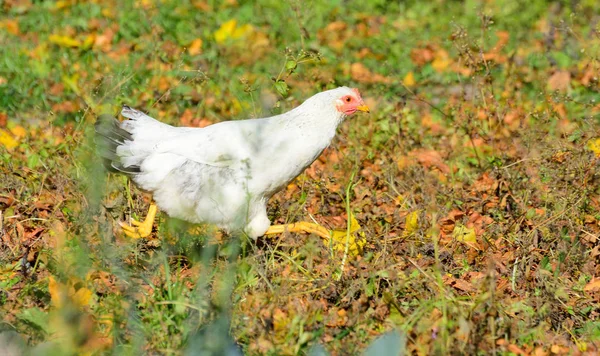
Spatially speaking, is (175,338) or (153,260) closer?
(175,338)

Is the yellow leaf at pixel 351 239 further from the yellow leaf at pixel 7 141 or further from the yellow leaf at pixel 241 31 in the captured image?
the yellow leaf at pixel 241 31

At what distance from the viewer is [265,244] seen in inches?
183

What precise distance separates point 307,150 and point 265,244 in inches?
20.2

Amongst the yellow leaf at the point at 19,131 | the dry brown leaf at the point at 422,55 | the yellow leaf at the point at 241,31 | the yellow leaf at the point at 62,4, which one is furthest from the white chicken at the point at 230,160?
the yellow leaf at the point at 62,4

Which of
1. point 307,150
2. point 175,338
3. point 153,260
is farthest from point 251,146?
point 175,338

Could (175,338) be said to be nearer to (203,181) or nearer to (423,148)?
(203,181)

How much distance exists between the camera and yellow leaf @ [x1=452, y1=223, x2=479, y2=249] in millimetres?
4707

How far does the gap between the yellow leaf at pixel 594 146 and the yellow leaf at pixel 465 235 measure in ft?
2.65

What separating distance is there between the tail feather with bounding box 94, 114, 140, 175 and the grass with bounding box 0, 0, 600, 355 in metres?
0.10

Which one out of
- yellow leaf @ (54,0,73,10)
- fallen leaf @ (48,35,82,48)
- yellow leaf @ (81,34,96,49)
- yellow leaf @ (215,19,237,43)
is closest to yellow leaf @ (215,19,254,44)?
yellow leaf @ (215,19,237,43)

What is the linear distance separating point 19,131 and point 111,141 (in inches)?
68.2

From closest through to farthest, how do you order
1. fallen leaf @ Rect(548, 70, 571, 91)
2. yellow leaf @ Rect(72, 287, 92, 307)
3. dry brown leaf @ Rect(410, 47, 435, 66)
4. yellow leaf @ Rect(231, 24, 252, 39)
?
yellow leaf @ Rect(72, 287, 92, 307)
fallen leaf @ Rect(548, 70, 571, 91)
dry brown leaf @ Rect(410, 47, 435, 66)
yellow leaf @ Rect(231, 24, 252, 39)

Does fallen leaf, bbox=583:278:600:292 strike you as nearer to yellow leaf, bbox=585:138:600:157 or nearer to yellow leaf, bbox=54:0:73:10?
yellow leaf, bbox=585:138:600:157

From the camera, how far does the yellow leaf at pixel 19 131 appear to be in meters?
6.08
